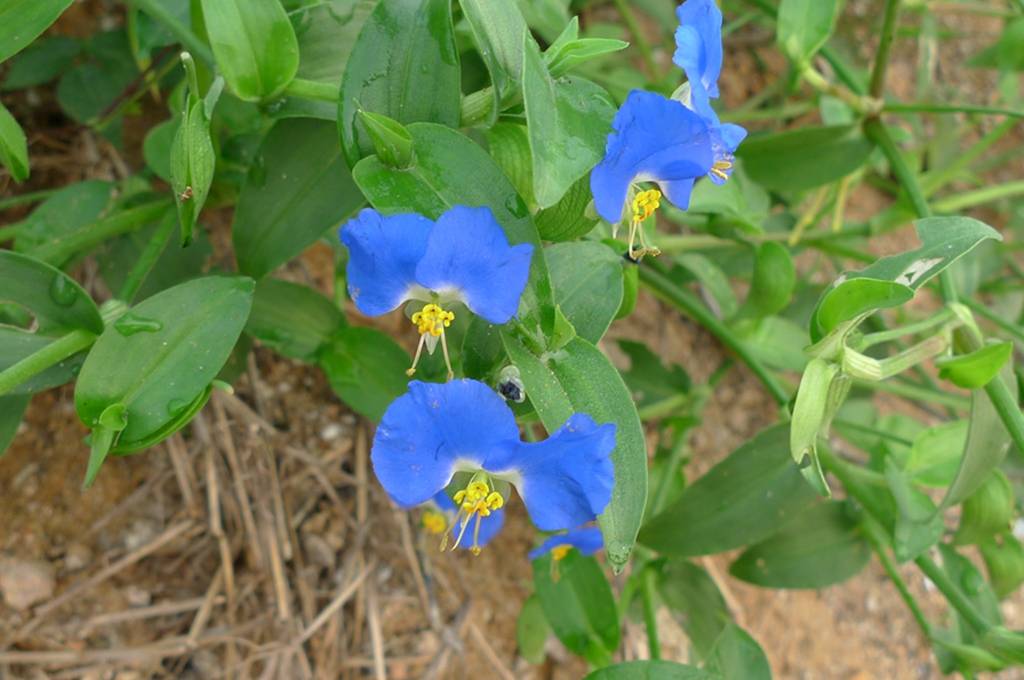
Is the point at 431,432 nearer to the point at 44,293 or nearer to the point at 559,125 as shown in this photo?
the point at 559,125

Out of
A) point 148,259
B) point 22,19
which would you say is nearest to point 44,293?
point 148,259

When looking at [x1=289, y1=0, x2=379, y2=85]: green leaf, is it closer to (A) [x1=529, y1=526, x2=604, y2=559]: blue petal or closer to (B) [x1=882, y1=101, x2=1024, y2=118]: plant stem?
(A) [x1=529, y1=526, x2=604, y2=559]: blue petal

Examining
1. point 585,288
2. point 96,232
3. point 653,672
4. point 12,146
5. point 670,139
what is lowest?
point 653,672

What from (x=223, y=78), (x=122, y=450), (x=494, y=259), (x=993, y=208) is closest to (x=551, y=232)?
(x=494, y=259)

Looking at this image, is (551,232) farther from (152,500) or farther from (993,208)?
(993,208)

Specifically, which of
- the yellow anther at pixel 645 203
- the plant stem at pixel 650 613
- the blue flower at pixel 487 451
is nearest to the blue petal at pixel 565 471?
the blue flower at pixel 487 451

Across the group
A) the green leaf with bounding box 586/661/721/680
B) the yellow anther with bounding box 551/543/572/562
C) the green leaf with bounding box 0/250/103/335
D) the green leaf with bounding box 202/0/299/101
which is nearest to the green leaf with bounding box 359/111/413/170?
the green leaf with bounding box 202/0/299/101
